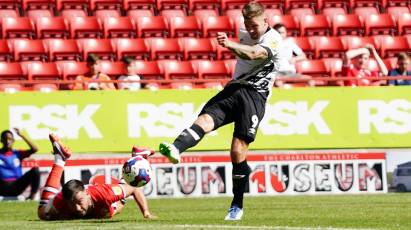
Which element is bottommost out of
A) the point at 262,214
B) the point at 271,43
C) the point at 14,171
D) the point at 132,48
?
the point at 14,171

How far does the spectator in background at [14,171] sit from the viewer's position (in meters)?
15.4

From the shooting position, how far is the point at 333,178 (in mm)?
16203

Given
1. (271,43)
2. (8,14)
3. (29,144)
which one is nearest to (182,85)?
(29,144)

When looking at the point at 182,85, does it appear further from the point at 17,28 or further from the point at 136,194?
the point at 136,194

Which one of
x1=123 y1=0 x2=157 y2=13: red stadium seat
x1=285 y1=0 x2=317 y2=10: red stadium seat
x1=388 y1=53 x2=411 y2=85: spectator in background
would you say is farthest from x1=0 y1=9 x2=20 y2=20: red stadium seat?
x1=388 y1=53 x2=411 y2=85: spectator in background

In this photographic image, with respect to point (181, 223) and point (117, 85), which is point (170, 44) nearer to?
point (117, 85)

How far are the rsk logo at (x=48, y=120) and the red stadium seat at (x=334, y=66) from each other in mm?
6159

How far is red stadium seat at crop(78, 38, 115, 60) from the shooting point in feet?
65.5

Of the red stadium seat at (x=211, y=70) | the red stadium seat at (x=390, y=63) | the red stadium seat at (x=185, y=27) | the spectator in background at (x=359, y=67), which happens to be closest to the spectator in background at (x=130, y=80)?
the red stadium seat at (x=211, y=70)

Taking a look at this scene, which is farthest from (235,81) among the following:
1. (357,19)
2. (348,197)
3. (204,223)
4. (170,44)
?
(357,19)

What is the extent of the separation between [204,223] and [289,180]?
7055mm

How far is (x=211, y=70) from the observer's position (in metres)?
→ 19.9

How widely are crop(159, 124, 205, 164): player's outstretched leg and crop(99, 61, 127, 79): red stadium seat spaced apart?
1034 centimetres

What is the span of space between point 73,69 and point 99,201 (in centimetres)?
964
